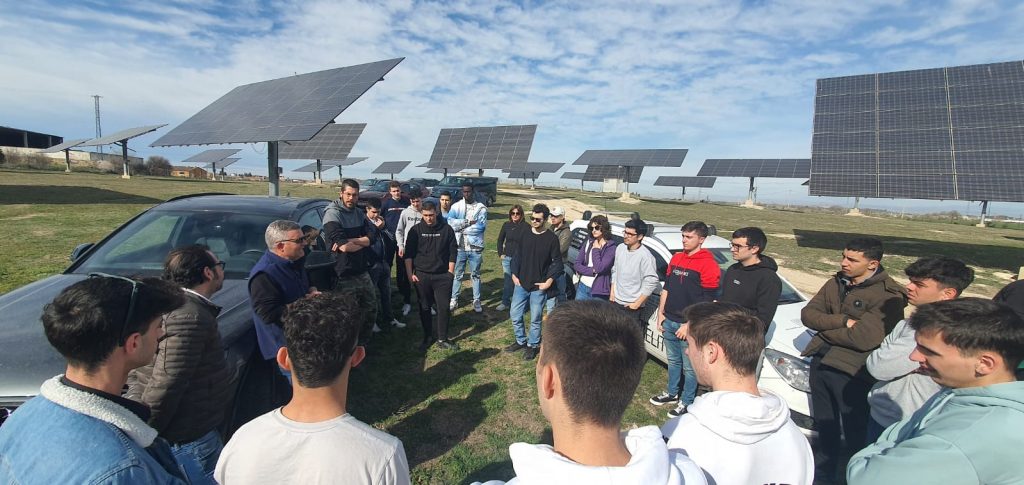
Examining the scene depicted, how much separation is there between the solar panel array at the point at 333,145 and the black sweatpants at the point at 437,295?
80.4 ft

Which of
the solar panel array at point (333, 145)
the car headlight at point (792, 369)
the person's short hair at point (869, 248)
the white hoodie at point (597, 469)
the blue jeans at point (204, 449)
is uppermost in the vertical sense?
the solar panel array at point (333, 145)

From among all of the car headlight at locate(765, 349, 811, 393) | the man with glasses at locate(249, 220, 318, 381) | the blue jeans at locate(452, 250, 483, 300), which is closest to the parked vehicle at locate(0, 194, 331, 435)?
the man with glasses at locate(249, 220, 318, 381)

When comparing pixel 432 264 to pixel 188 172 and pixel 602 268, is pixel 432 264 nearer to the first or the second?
pixel 602 268

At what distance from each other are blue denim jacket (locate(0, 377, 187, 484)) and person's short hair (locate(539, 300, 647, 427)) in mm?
1050

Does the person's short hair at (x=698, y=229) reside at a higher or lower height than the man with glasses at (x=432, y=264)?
higher

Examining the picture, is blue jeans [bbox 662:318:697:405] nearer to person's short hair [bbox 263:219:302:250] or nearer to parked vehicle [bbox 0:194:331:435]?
parked vehicle [bbox 0:194:331:435]

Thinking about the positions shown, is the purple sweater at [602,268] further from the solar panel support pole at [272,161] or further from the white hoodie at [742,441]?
the solar panel support pole at [272,161]

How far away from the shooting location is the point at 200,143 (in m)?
11.1

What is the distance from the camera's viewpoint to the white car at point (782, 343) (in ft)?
11.2

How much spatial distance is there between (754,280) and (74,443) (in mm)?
4055

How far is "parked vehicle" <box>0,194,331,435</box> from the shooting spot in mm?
2229

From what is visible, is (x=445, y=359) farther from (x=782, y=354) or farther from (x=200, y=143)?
(x=200, y=143)

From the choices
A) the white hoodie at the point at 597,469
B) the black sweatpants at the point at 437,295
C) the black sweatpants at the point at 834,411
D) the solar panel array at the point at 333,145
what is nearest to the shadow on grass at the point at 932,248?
the black sweatpants at the point at 834,411

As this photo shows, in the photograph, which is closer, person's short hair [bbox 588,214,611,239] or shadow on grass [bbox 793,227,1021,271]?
person's short hair [bbox 588,214,611,239]
